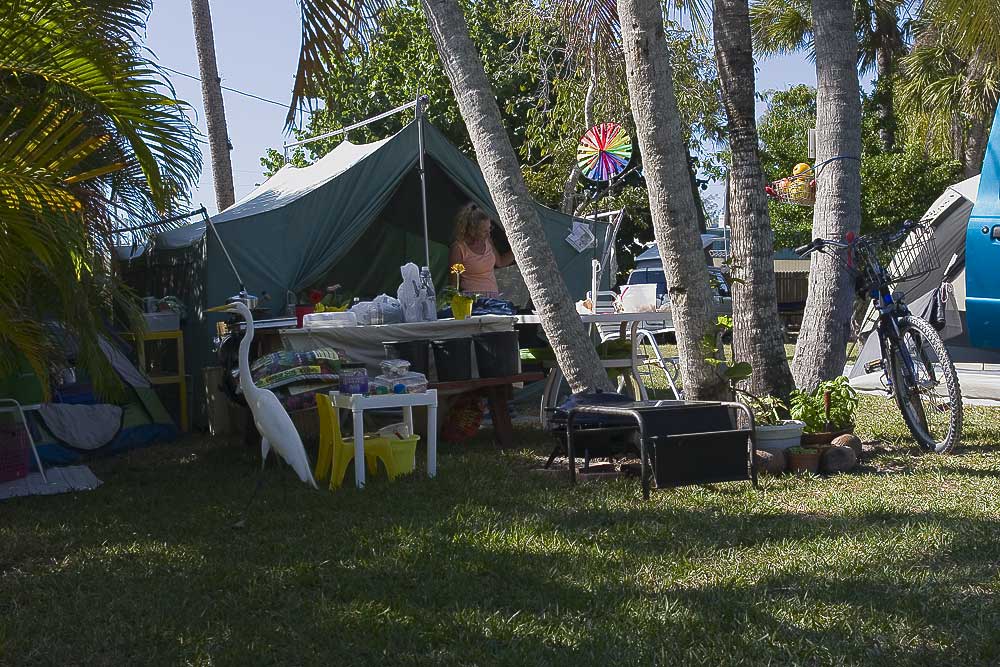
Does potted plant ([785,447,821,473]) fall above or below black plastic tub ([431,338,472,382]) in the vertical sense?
below

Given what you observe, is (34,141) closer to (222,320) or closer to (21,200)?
(21,200)

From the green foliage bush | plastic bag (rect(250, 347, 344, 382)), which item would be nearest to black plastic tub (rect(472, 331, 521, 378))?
plastic bag (rect(250, 347, 344, 382))

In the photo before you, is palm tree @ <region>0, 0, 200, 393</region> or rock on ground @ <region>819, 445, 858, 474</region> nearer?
palm tree @ <region>0, 0, 200, 393</region>

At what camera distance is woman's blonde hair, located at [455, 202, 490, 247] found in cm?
887

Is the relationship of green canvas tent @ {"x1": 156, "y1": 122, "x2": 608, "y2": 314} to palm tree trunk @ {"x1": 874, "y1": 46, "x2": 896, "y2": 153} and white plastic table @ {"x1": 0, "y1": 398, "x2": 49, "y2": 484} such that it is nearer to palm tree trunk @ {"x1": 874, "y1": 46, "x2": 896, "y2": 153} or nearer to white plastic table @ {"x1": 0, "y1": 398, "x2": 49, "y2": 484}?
white plastic table @ {"x1": 0, "y1": 398, "x2": 49, "y2": 484}

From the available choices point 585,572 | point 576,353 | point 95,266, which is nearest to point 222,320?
point 95,266

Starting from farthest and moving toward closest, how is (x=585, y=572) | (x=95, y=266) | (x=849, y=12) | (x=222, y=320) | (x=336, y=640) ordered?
(x=222, y=320) → (x=849, y=12) → (x=95, y=266) → (x=585, y=572) → (x=336, y=640)

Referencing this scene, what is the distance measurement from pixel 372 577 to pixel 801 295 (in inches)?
710

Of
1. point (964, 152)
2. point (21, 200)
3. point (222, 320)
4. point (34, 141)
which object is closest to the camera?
point (21, 200)

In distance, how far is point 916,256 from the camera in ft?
19.9

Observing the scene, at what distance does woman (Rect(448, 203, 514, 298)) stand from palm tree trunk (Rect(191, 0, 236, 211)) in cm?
526

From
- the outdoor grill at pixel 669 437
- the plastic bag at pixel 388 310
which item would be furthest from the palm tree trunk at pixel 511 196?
the plastic bag at pixel 388 310

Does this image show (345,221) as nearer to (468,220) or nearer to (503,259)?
(468,220)

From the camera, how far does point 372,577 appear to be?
384cm
